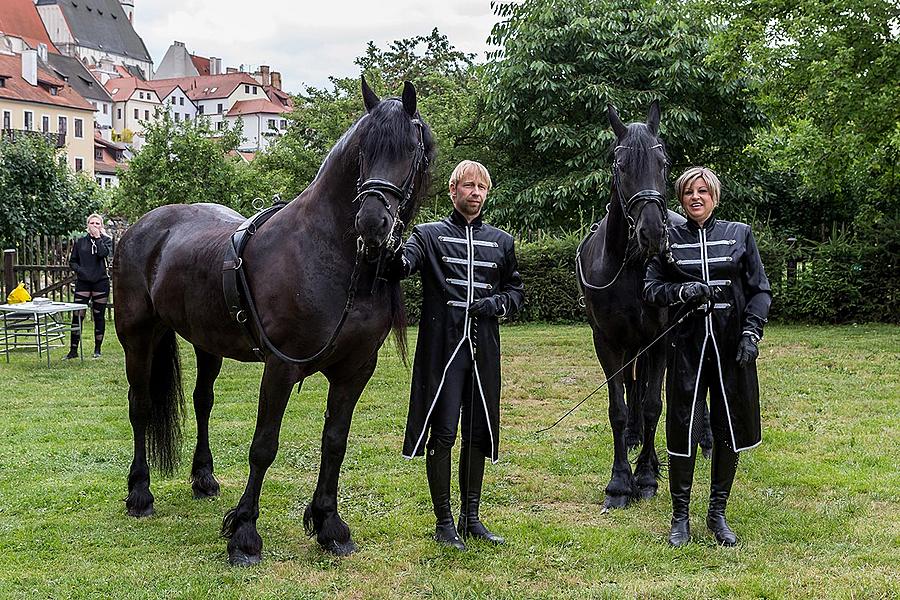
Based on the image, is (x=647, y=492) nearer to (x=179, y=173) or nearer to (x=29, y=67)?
(x=179, y=173)

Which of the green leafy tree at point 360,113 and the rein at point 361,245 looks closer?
the rein at point 361,245

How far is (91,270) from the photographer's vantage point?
12.5 metres

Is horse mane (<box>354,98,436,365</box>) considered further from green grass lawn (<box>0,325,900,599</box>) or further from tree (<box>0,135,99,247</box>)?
tree (<box>0,135,99,247</box>)

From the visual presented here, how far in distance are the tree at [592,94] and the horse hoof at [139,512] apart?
43.0 feet

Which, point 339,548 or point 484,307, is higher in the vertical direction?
point 484,307

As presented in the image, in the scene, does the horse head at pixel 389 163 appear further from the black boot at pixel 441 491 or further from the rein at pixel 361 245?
the black boot at pixel 441 491

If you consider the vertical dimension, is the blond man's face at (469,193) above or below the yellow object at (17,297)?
above

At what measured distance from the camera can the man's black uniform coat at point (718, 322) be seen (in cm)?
470

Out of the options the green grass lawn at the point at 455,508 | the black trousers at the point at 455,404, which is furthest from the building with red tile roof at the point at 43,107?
the black trousers at the point at 455,404

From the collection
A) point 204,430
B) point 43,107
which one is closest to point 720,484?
point 204,430

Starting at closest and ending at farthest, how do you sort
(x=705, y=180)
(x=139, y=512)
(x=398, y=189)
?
(x=398, y=189)
(x=705, y=180)
(x=139, y=512)

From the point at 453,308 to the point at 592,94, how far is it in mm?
13869

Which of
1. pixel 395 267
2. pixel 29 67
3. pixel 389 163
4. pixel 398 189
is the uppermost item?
pixel 29 67

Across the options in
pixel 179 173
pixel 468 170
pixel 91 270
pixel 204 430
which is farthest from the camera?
pixel 179 173
